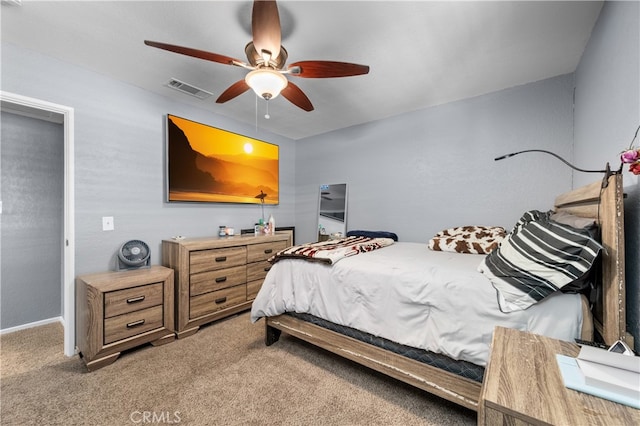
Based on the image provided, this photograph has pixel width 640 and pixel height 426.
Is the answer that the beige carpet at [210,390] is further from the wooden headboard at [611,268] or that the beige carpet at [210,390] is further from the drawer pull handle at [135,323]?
the wooden headboard at [611,268]

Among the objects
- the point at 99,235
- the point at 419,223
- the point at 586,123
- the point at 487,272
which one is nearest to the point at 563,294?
the point at 487,272

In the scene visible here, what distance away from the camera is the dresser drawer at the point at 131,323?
1967 millimetres

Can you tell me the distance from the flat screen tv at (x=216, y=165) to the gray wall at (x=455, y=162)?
39.3 inches

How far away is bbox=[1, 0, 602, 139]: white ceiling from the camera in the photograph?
1.59 m

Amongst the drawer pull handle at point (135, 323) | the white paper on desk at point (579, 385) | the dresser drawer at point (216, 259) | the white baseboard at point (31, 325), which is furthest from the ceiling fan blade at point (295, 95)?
the white baseboard at point (31, 325)

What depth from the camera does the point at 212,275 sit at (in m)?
A: 2.62

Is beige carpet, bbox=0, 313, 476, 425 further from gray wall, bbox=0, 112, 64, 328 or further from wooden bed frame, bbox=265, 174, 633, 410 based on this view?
gray wall, bbox=0, 112, 64, 328

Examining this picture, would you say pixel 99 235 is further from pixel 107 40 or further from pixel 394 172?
pixel 394 172

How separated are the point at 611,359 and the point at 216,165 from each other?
3429 mm

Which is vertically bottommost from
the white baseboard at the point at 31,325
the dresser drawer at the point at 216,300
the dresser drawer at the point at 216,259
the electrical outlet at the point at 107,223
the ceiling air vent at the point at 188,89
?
the white baseboard at the point at 31,325

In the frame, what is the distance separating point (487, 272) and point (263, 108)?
289 centimetres

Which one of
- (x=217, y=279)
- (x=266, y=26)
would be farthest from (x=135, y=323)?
(x=266, y=26)

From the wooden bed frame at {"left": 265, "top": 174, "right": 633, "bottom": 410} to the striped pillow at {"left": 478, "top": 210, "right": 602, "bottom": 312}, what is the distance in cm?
8

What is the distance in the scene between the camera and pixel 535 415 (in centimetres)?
61
